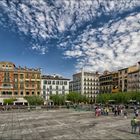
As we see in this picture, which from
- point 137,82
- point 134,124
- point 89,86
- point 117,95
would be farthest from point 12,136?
point 89,86

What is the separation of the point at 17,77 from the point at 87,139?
83425 mm

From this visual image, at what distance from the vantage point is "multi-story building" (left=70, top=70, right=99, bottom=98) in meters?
135

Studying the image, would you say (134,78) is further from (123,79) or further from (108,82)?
(108,82)

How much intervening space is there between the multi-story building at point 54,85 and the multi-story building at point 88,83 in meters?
15.3

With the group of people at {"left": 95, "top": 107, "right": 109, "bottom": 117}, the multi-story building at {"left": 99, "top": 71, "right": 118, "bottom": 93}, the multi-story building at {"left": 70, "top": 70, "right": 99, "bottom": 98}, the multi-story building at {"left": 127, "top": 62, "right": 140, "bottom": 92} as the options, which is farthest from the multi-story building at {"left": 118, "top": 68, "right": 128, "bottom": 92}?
the group of people at {"left": 95, "top": 107, "right": 109, "bottom": 117}

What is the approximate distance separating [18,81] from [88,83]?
4467cm

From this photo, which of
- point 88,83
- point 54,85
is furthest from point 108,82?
point 54,85

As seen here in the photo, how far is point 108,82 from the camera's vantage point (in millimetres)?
130250

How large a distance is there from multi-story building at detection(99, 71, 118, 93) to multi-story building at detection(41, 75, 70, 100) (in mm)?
22372

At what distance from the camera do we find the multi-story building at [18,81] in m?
100

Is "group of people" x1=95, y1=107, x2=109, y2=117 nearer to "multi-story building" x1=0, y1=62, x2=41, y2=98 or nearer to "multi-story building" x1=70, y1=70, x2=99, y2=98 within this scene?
"multi-story building" x1=0, y1=62, x2=41, y2=98

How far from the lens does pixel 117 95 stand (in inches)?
3733

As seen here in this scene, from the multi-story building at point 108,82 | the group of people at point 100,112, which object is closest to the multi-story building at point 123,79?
the multi-story building at point 108,82

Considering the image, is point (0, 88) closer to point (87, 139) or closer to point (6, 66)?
point (6, 66)
